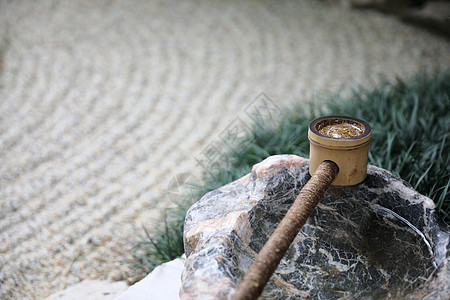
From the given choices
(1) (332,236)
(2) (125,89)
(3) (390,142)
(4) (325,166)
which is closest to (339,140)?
(4) (325,166)

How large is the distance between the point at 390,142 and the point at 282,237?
152 centimetres

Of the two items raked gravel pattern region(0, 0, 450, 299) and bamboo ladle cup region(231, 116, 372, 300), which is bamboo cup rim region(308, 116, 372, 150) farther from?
raked gravel pattern region(0, 0, 450, 299)

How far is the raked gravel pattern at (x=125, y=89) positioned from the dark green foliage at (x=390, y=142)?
0.32 m

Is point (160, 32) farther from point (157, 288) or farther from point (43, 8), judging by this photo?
point (157, 288)

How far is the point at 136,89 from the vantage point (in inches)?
145

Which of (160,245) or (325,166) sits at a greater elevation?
(325,166)

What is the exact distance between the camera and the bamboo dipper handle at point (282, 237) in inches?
35.0

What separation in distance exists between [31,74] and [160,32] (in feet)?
4.72

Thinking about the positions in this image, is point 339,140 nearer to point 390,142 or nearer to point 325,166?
point 325,166

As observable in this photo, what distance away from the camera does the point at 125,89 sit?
12.1 ft

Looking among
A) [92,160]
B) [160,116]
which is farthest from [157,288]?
[160,116]

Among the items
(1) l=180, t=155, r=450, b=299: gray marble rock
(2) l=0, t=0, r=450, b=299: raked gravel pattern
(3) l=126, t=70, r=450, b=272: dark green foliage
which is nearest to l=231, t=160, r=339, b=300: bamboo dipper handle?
(1) l=180, t=155, r=450, b=299: gray marble rock

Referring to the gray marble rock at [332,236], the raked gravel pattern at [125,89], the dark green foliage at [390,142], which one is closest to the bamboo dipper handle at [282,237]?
the gray marble rock at [332,236]

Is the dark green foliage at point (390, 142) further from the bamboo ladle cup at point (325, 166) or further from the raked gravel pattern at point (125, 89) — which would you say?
the bamboo ladle cup at point (325, 166)
